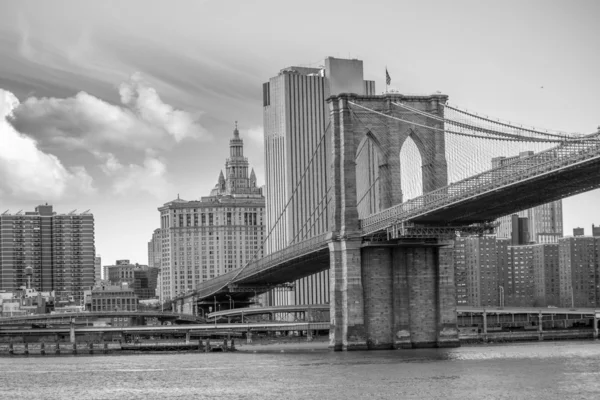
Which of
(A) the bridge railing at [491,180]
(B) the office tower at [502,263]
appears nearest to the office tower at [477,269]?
(B) the office tower at [502,263]

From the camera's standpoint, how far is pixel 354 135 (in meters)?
82.1

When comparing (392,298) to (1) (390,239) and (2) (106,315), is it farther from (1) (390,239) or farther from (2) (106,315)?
(2) (106,315)

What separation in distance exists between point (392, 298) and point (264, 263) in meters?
26.0

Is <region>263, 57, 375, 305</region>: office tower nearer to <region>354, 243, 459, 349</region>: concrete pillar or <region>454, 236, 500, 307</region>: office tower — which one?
<region>454, 236, 500, 307</region>: office tower

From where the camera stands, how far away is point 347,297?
8100cm

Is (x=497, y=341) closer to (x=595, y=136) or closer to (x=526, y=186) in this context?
(x=526, y=186)

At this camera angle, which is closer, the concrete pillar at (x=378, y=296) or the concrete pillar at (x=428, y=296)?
the concrete pillar at (x=378, y=296)

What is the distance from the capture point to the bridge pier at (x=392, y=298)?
8106cm

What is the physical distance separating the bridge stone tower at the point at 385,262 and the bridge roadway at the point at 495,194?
180cm

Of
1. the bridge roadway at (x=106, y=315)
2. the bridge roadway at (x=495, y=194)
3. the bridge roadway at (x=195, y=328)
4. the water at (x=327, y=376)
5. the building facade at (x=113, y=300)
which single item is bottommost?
the water at (x=327, y=376)

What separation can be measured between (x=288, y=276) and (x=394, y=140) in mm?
30615

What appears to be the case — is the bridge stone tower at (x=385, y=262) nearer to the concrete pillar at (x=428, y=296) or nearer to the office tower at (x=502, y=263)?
the concrete pillar at (x=428, y=296)

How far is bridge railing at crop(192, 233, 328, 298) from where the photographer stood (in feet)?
297

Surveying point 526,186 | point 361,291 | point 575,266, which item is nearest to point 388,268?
point 361,291
